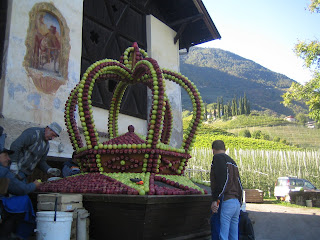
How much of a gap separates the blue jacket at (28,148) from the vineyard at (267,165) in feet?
54.6

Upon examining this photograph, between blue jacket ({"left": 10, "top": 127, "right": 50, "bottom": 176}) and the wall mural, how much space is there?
6.86 ft

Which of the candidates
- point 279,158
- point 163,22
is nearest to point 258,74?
point 279,158

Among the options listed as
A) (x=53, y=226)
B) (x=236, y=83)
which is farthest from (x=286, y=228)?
(x=236, y=83)

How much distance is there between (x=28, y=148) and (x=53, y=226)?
1674mm

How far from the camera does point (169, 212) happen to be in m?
3.91

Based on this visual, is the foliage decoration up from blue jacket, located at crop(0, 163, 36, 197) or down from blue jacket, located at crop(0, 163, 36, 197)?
up

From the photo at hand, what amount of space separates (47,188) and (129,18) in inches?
261

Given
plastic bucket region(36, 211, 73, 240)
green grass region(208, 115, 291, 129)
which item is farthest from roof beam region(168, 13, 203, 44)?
green grass region(208, 115, 291, 129)

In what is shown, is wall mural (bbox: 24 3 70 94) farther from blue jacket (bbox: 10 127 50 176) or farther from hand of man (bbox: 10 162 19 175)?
hand of man (bbox: 10 162 19 175)

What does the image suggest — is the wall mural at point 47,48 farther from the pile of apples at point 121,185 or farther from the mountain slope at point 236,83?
the mountain slope at point 236,83

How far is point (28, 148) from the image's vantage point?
4719 mm

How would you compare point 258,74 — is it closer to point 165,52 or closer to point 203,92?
point 203,92

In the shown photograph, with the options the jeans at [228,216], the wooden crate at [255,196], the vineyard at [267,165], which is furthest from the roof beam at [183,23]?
the vineyard at [267,165]

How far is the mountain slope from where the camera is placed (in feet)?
490
